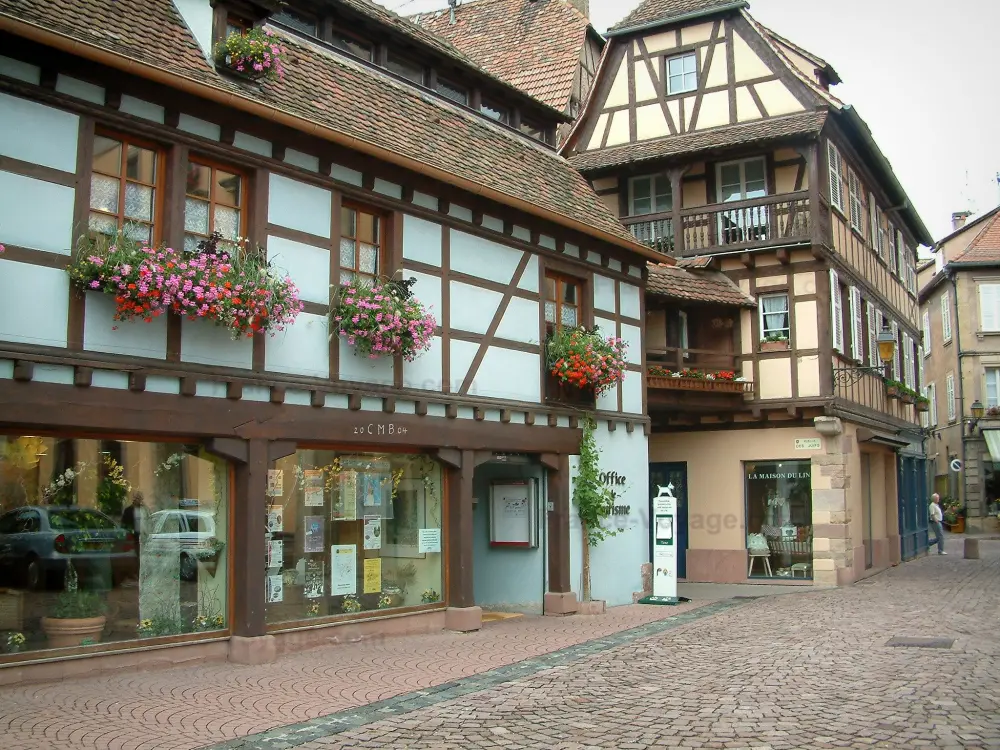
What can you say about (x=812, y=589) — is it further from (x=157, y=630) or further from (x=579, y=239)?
(x=157, y=630)

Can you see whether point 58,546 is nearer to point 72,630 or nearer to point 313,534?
point 72,630

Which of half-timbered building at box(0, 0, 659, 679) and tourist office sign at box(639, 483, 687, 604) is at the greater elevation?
half-timbered building at box(0, 0, 659, 679)

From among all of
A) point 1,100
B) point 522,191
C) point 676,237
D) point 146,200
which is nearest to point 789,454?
point 676,237

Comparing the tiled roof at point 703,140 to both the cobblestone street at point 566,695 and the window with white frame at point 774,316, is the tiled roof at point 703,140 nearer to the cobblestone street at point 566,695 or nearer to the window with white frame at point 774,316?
the window with white frame at point 774,316

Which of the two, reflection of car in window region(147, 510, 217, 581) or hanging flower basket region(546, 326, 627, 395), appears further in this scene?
hanging flower basket region(546, 326, 627, 395)

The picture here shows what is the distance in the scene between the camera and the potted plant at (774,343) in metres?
20.7

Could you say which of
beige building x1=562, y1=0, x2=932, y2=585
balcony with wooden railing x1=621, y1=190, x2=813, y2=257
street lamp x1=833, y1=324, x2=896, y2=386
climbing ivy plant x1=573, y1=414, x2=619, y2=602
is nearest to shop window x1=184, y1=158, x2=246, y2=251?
climbing ivy plant x1=573, y1=414, x2=619, y2=602

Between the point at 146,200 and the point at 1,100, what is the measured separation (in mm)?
1562

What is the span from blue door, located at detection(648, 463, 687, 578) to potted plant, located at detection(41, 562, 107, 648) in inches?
534

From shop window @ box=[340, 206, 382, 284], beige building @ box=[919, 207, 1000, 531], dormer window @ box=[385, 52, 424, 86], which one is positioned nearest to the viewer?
shop window @ box=[340, 206, 382, 284]

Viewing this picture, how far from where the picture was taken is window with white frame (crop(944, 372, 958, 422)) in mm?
43406

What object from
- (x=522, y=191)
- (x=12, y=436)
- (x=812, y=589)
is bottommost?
(x=812, y=589)

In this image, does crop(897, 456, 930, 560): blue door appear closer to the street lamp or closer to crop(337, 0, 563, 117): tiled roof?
the street lamp

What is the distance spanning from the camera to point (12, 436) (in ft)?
30.1
